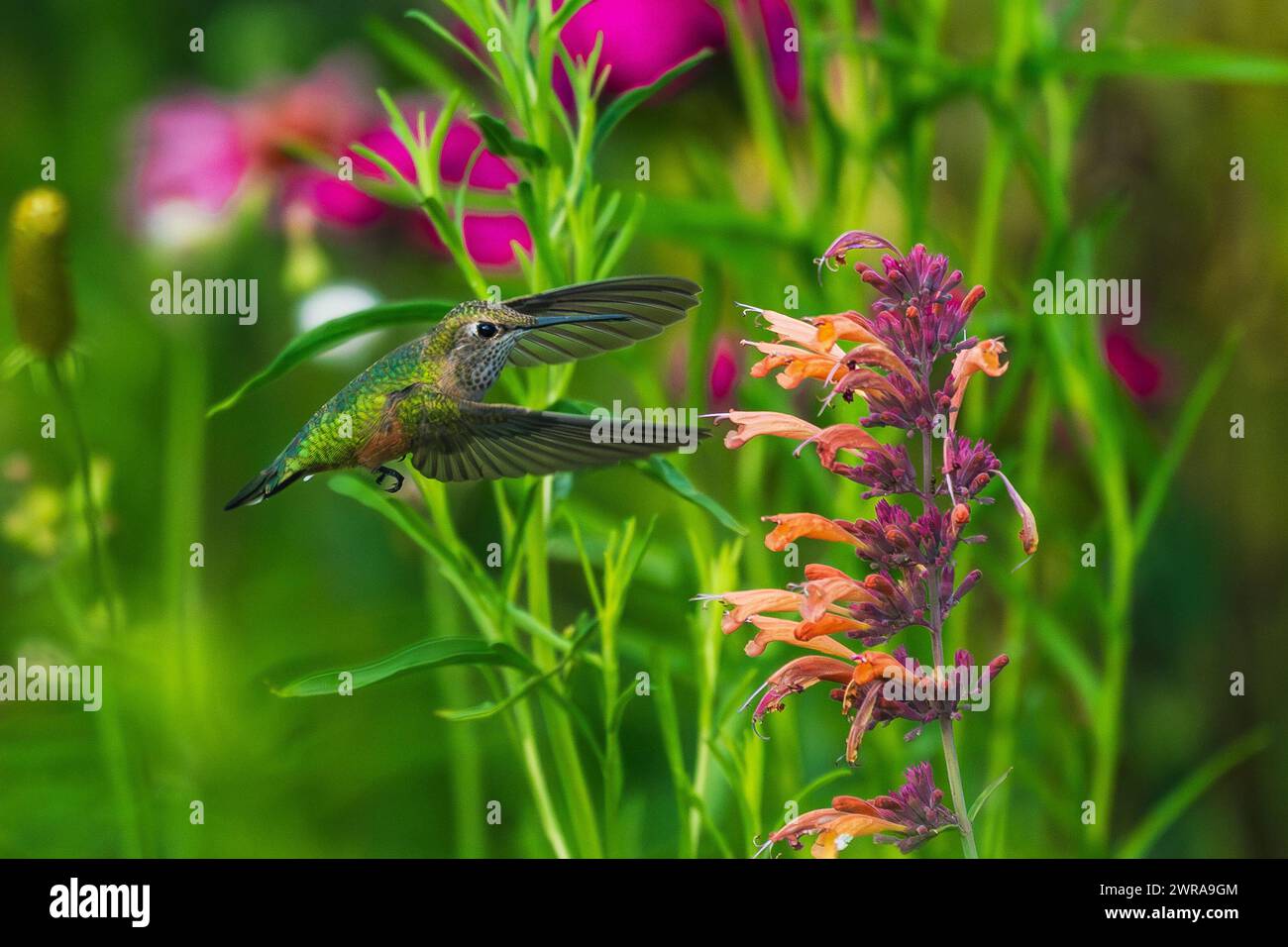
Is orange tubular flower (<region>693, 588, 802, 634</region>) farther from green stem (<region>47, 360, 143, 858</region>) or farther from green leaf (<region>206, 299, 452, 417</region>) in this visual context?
green stem (<region>47, 360, 143, 858</region>)

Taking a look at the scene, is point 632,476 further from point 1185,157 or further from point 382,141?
point 1185,157

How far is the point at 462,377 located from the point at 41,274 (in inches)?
10.5

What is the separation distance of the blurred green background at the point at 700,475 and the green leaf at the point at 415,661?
6cm

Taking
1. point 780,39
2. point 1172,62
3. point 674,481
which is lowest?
point 674,481

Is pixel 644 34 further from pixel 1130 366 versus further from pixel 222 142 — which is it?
pixel 1130 366

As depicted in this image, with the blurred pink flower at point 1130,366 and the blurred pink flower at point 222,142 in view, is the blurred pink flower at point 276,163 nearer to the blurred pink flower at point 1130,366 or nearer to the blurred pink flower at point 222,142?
the blurred pink flower at point 222,142

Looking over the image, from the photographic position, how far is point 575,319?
23.0 inches

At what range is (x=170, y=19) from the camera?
1201mm

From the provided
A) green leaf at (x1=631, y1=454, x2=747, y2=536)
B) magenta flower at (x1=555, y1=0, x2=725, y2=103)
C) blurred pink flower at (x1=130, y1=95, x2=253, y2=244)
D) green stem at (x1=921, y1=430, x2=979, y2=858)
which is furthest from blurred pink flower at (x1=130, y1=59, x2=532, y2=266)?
green stem at (x1=921, y1=430, x2=979, y2=858)

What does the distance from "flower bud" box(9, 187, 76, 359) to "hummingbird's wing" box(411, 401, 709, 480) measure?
228 mm

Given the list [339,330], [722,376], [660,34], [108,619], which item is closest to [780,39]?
[660,34]

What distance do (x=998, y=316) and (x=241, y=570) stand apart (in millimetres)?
699

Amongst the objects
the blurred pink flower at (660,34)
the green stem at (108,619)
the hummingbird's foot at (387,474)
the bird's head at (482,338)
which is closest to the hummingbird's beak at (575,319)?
the bird's head at (482,338)

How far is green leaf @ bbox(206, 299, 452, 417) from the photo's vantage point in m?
0.53
